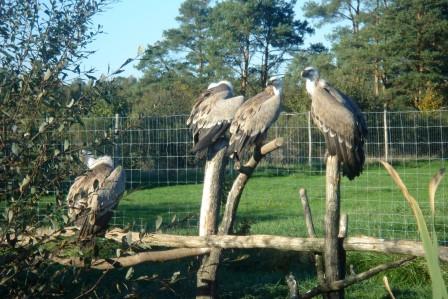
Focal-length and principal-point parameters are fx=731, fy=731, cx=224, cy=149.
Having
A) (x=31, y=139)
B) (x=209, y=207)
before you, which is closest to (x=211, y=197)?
(x=209, y=207)

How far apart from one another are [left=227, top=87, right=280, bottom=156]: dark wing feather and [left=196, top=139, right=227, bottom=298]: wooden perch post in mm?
157

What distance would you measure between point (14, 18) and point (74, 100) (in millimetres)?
493

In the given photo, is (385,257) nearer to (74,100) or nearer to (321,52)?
(74,100)

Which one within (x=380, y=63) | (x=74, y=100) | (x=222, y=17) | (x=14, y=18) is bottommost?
(x=74, y=100)

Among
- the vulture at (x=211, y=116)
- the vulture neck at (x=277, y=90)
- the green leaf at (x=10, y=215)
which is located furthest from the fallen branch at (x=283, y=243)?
the vulture neck at (x=277, y=90)

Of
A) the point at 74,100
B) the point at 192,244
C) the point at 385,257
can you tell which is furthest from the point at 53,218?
the point at 385,257

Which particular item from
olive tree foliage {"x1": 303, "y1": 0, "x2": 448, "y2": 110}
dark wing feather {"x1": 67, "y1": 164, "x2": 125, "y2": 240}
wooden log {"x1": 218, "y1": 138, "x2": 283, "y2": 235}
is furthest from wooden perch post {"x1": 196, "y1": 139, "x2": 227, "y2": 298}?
olive tree foliage {"x1": 303, "y1": 0, "x2": 448, "y2": 110}

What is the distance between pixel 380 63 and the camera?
33.2m

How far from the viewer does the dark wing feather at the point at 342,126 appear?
545 centimetres

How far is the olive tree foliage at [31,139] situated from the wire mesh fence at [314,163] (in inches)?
168

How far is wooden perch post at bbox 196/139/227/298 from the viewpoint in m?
A: 4.85

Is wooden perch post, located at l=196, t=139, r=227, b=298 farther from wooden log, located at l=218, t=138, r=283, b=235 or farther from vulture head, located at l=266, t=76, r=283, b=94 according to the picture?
vulture head, located at l=266, t=76, r=283, b=94

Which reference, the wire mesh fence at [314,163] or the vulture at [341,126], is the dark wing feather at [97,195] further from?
the wire mesh fence at [314,163]

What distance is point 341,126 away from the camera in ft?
18.8
